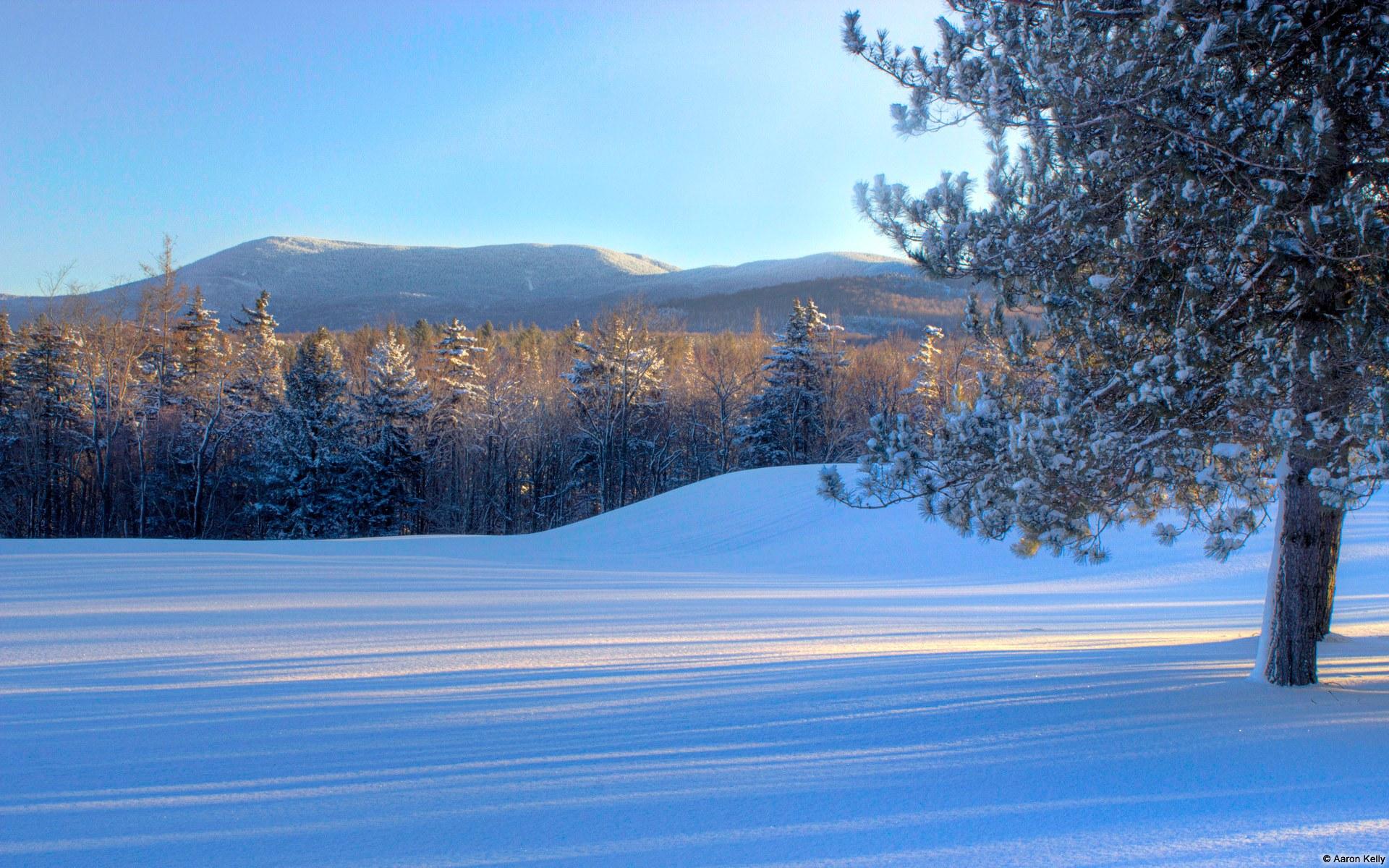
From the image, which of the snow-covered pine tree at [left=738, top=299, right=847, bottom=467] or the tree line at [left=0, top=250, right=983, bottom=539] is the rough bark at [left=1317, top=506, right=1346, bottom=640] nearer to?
the tree line at [left=0, top=250, right=983, bottom=539]

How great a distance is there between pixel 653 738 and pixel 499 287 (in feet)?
438

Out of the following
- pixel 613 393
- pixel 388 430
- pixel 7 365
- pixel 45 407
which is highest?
pixel 7 365

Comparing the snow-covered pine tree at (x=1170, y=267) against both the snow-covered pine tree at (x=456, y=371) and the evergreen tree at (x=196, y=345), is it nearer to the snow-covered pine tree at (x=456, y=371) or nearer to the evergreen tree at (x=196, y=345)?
the snow-covered pine tree at (x=456, y=371)

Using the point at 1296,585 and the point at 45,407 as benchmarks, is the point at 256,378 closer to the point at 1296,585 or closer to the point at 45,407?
the point at 45,407

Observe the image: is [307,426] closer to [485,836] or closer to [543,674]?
[543,674]

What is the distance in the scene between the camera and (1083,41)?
4184 mm

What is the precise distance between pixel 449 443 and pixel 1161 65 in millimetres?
35653

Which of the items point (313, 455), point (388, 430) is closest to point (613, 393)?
point (388, 430)

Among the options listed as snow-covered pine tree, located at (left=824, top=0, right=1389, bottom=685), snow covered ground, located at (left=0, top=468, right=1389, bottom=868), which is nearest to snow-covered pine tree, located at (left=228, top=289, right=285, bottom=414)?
snow covered ground, located at (left=0, top=468, right=1389, bottom=868)

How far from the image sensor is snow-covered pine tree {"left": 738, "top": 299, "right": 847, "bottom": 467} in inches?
1412

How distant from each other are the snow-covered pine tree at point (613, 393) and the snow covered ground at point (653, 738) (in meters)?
25.4

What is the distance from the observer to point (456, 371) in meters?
A: 37.2

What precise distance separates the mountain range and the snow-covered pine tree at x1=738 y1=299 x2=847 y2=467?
33931 millimetres

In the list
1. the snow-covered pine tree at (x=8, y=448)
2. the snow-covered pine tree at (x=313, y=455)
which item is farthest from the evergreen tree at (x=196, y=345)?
the snow-covered pine tree at (x=8, y=448)
